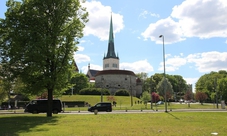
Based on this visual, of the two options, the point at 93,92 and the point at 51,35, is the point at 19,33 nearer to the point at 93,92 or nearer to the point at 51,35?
the point at 51,35

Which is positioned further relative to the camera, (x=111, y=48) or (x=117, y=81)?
(x=111, y=48)

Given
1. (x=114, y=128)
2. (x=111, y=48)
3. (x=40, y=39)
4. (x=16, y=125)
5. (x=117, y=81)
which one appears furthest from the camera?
(x=111, y=48)

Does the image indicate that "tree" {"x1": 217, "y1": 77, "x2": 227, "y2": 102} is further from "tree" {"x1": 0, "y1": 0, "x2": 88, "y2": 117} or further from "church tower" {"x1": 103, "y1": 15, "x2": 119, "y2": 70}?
"church tower" {"x1": 103, "y1": 15, "x2": 119, "y2": 70}

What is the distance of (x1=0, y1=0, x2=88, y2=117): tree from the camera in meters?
23.7

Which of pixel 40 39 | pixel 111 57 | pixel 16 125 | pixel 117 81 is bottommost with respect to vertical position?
pixel 16 125

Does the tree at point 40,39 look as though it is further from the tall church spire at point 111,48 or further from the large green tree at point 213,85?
the tall church spire at point 111,48

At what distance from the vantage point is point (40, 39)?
24.1m

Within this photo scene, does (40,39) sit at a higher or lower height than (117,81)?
higher

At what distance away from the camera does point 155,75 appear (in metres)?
137

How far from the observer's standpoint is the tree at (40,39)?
23.7m

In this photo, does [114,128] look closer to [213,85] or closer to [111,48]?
[213,85]

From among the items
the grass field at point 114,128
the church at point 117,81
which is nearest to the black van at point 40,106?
the grass field at point 114,128

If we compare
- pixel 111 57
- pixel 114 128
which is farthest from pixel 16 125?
pixel 111 57

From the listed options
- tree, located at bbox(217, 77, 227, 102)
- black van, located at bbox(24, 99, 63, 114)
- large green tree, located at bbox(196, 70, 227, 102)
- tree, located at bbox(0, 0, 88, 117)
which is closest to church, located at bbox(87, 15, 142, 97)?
large green tree, located at bbox(196, 70, 227, 102)
